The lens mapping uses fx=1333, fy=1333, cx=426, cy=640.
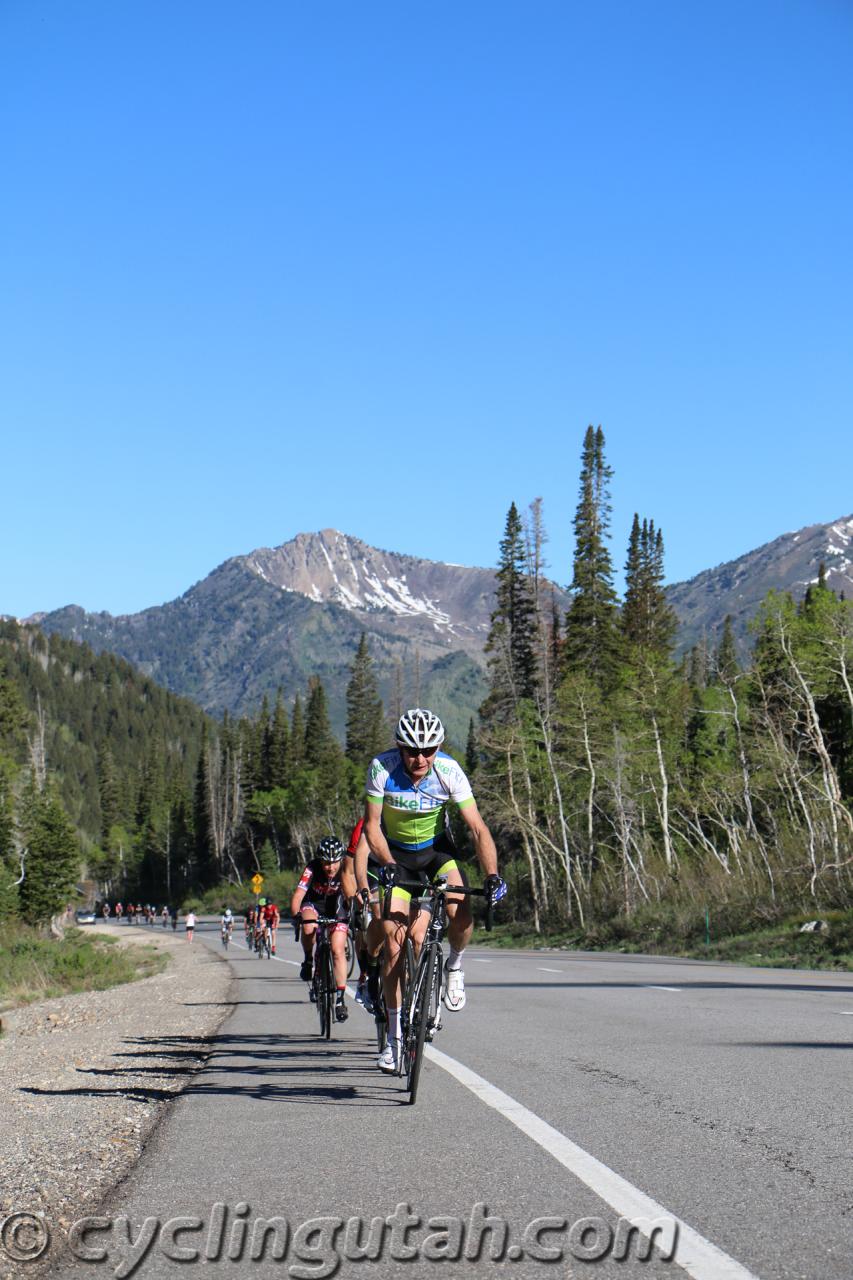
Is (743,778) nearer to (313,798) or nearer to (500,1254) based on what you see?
(500,1254)

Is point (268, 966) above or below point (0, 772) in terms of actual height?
below

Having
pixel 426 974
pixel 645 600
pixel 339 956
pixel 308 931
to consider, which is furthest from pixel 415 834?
pixel 645 600

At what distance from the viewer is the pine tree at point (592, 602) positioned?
73125mm

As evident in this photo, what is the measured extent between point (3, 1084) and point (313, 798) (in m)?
111

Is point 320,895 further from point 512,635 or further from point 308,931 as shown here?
point 512,635

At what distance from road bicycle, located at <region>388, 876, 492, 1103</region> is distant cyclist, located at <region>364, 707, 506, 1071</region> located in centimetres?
6

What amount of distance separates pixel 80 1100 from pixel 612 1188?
5138 mm

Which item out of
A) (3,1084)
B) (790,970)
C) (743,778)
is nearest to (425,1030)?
(3,1084)

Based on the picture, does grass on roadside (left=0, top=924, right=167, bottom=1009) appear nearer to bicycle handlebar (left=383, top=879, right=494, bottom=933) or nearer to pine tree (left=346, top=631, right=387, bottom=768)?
bicycle handlebar (left=383, top=879, right=494, bottom=933)

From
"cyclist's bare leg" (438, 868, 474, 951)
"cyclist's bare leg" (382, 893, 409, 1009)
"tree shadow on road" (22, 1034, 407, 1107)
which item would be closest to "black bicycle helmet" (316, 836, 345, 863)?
"tree shadow on road" (22, 1034, 407, 1107)

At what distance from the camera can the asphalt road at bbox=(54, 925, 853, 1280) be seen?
4777 millimetres

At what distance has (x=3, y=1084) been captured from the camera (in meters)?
11.3

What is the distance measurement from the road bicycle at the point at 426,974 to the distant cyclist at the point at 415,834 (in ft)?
0.21
